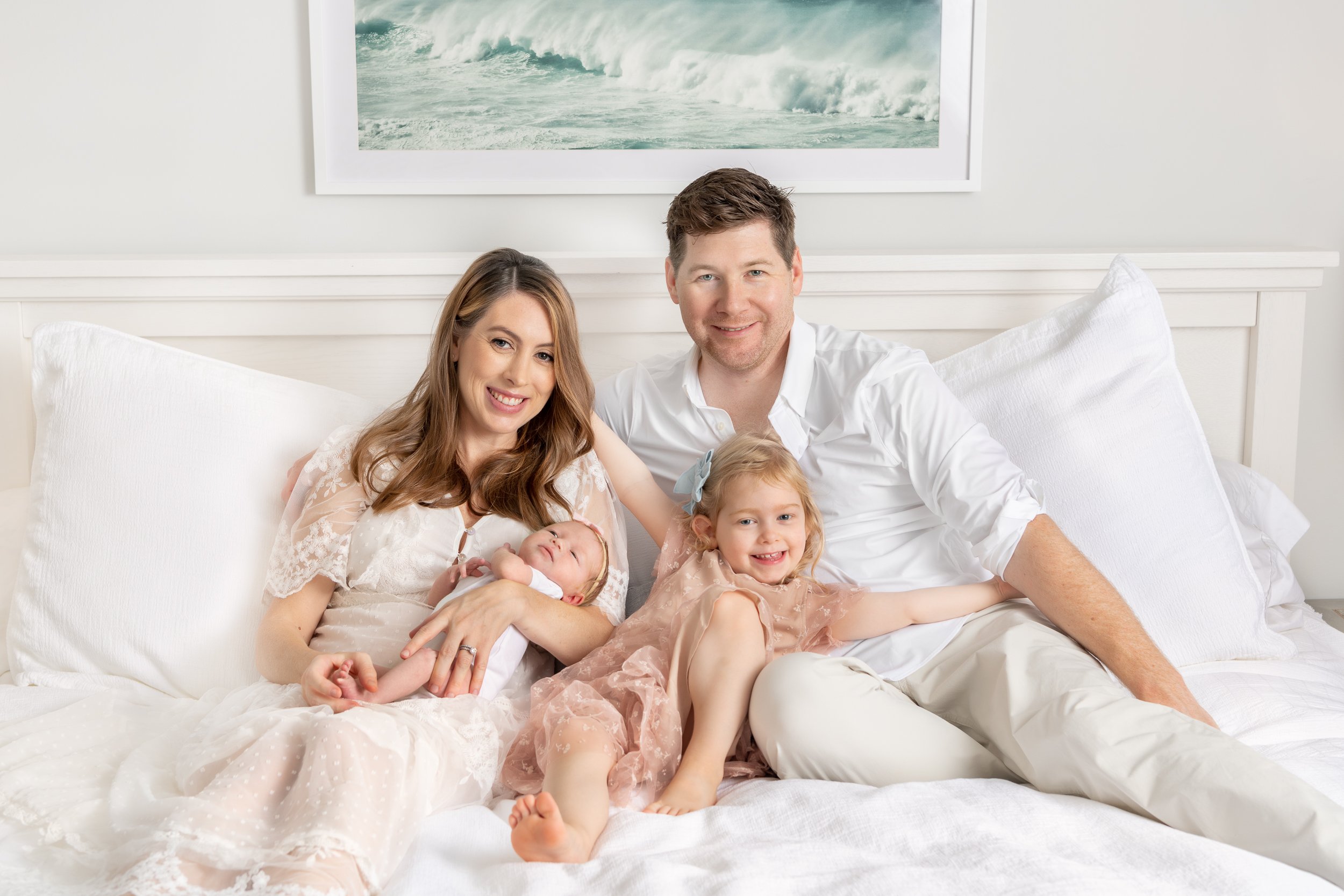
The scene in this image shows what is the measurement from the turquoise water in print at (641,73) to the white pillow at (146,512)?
716 mm

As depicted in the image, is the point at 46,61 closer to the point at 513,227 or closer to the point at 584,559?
the point at 513,227

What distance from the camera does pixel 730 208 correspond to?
182cm

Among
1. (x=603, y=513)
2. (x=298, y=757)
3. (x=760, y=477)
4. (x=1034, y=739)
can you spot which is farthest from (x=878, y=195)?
(x=298, y=757)

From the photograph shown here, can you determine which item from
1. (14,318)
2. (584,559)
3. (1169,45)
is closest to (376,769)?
(584,559)

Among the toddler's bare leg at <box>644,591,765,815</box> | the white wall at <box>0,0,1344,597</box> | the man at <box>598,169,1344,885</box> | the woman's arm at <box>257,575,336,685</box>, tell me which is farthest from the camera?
the white wall at <box>0,0,1344,597</box>

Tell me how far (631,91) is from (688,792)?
1540mm

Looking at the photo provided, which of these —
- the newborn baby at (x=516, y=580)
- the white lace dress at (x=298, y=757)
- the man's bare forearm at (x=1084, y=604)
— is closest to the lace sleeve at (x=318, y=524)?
the white lace dress at (x=298, y=757)

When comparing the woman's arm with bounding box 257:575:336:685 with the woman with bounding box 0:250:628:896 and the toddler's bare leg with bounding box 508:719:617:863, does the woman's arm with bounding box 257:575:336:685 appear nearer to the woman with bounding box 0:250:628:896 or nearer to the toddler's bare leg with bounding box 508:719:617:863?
the woman with bounding box 0:250:628:896

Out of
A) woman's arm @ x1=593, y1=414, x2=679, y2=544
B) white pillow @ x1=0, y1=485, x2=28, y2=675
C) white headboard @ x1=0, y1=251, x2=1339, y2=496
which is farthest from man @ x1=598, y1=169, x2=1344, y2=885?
white pillow @ x1=0, y1=485, x2=28, y2=675

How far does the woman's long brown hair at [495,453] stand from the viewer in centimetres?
181

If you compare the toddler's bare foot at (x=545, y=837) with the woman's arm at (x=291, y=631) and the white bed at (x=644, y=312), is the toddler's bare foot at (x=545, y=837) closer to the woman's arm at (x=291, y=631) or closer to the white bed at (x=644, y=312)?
the woman's arm at (x=291, y=631)

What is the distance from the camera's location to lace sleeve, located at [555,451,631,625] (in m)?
1.78

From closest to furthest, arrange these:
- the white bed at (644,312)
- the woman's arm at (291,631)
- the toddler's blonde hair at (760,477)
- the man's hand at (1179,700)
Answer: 1. the man's hand at (1179,700)
2. the woman's arm at (291,631)
3. the toddler's blonde hair at (760,477)
4. the white bed at (644,312)

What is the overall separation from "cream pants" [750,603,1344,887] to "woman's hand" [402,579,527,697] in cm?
41
